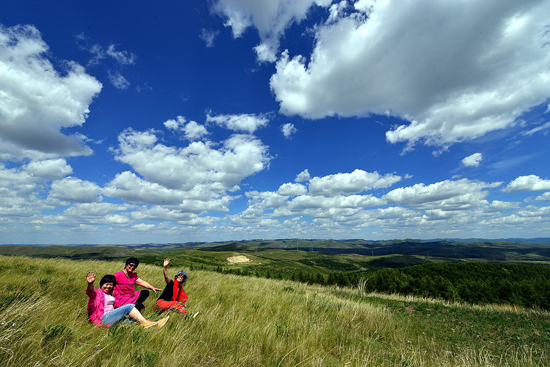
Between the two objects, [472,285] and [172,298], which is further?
[472,285]

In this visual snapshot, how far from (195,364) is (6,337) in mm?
2272

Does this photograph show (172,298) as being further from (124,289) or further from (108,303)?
(108,303)

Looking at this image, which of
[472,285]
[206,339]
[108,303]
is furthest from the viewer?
[472,285]

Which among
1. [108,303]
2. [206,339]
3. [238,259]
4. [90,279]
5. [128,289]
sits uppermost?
[90,279]

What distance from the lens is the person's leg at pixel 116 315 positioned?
4.59 metres

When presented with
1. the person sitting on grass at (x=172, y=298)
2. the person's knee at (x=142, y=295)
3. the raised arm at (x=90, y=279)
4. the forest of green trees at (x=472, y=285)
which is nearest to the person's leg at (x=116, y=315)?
the raised arm at (x=90, y=279)

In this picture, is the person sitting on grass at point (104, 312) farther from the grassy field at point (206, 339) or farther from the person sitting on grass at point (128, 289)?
the person sitting on grass at point (128, 289)

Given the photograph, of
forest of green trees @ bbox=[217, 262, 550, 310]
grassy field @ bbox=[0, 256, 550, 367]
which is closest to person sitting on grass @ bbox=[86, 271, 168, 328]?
grassy field @ bbox=[0, 256, 550, 367]

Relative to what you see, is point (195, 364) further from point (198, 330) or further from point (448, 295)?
point (448, 295)

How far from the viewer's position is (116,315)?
470 centimetres

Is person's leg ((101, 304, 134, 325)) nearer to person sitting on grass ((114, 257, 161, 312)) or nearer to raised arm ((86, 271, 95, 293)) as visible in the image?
raised arm ((86, 271, 95, 293))

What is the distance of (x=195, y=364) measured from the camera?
3244mm

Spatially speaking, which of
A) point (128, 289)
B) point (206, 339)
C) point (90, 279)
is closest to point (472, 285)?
point (206, 339)

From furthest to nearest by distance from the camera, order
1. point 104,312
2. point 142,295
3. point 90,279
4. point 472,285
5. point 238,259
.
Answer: point 238,259, point 472,285, point 142,295, point 104,312, point 90,279
